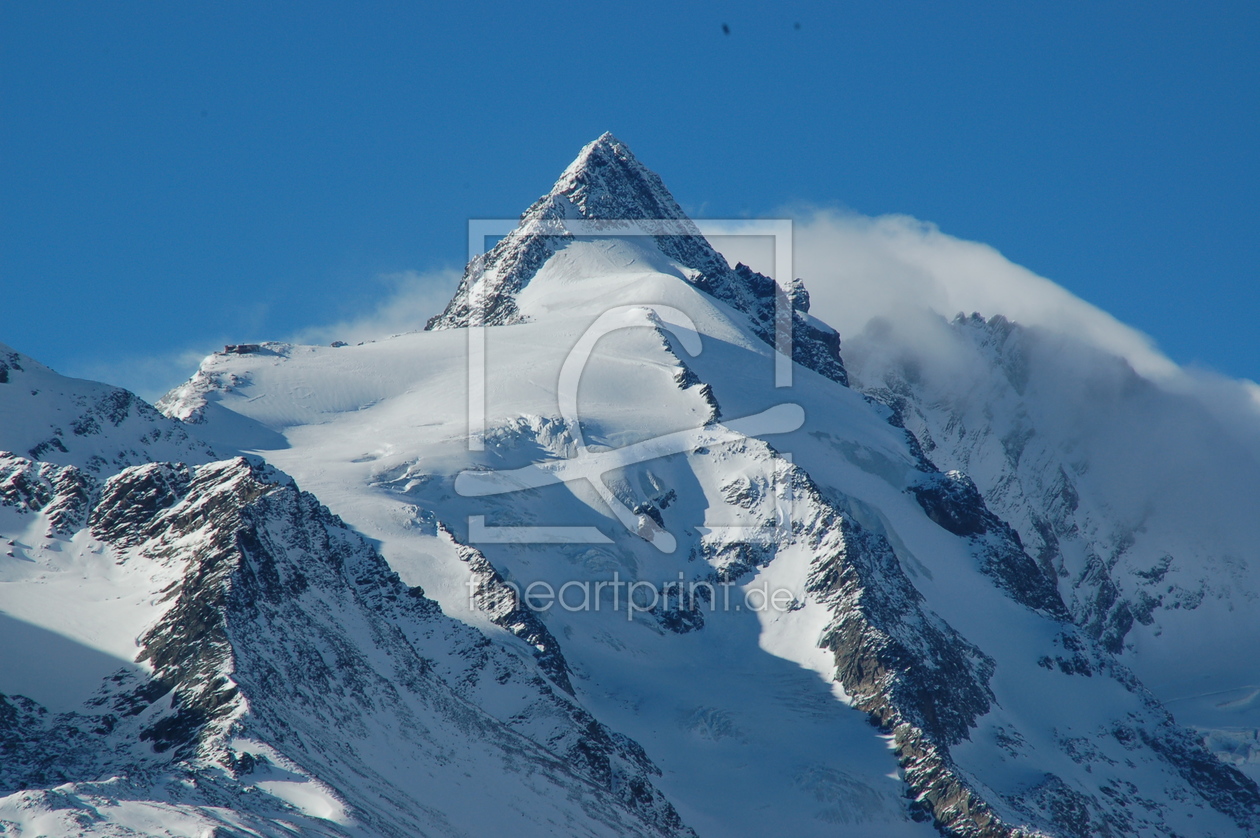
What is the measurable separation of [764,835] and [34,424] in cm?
7241

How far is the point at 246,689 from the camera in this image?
84000 millimetres

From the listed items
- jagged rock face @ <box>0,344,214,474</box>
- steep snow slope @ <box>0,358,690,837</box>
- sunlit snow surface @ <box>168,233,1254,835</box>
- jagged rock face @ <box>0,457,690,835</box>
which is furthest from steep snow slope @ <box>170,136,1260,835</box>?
jagged rock face @ <box>0,344,214,474</box>

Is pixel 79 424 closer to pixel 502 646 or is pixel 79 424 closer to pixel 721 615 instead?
pixel 502 646

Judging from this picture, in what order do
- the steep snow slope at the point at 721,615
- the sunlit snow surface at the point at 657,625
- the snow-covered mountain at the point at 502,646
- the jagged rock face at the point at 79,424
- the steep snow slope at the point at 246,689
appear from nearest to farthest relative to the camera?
the steep snow slope at the point at 246,689 → the snow-covered mountain at the point at 502,646 → the jagged rock face at the point at 79,424 → the sunlit snow surface at the point at 657,625 → the steep snow slope at the point at 721,615

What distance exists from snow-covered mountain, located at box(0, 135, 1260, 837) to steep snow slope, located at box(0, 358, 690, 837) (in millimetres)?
241

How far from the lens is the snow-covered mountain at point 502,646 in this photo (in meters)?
82.4

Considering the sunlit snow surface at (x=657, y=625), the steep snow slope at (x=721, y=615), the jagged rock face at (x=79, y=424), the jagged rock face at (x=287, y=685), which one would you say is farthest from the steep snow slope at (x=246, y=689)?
the sunlit snow surface at (x=657, y=625)

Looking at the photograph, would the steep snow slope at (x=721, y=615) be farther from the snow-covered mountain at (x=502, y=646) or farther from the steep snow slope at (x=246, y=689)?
the steep snow slope at (x=246, y=689)

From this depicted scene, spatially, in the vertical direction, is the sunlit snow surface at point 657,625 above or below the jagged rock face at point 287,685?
above

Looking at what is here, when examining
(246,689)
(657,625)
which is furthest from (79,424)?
(657,625)

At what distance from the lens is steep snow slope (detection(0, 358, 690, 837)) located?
2963 inches

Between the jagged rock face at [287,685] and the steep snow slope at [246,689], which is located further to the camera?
the jagged rock face at [287,685]

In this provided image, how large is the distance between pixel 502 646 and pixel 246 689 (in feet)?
159

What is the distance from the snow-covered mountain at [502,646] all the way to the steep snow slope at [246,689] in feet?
0.79
